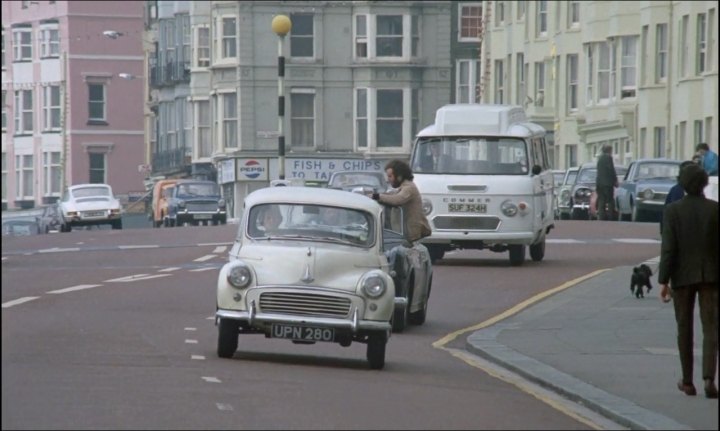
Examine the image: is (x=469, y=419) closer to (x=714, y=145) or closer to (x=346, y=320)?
(x=346, y=320)

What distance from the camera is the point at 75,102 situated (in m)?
110

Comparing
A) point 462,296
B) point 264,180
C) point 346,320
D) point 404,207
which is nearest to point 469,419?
point 346,320

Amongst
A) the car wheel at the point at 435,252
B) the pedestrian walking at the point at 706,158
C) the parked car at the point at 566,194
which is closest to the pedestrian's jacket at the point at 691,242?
the car wheel at the point at 435,252

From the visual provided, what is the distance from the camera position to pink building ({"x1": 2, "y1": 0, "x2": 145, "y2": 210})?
344 ft

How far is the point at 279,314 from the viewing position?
17.1 m

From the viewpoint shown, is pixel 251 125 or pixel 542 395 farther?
pixel 251 125

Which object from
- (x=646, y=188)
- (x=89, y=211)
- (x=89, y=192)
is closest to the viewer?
(x=646, y=188)

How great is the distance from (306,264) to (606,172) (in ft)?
107

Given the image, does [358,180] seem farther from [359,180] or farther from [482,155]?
[482,155]

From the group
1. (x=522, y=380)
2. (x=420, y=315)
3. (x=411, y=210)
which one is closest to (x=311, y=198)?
(x=522, y=380)

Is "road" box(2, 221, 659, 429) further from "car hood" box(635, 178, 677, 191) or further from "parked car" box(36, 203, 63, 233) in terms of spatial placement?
"parked car" box(36, 203, 63, 233)

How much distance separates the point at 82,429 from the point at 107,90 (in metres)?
101

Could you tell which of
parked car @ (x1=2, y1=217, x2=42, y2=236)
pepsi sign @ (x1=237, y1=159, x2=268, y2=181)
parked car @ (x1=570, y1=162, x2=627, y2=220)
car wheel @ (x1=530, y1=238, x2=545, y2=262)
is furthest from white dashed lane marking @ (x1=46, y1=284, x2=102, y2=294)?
pepsi sign @ (x1=237, y1=159, x2=268, y2=181)

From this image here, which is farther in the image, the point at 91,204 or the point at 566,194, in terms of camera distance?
the point at 91,204
